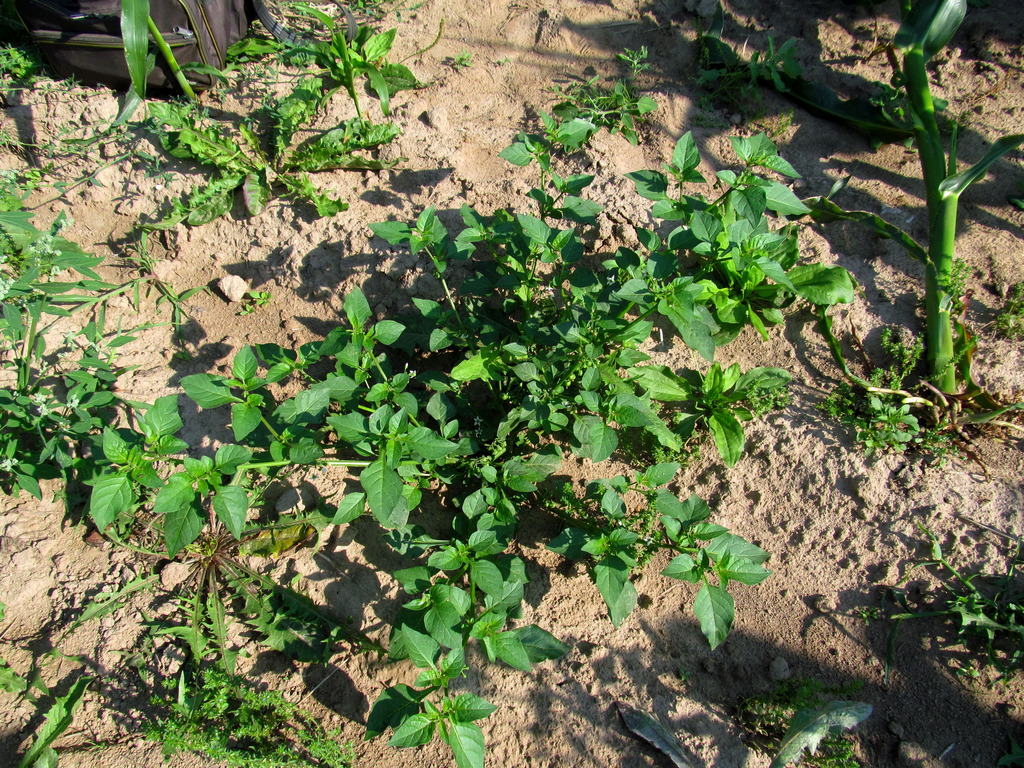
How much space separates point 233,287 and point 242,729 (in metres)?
2.07

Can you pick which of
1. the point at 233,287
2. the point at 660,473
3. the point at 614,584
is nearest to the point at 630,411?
the point at 660,473

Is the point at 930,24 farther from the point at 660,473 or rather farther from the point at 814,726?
the point at 814,726

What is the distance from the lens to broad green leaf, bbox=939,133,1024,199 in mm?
2852

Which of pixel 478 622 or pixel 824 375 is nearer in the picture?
pixel 478 622

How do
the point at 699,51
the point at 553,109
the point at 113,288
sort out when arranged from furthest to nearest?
the point at 699,51, the point at 553,109, the point at 113,288

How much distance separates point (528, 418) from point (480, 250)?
1107mm

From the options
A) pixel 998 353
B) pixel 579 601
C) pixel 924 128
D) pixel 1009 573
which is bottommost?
pixel 579 601

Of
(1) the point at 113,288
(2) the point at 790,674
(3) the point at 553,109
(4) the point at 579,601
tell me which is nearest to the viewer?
(2) the point at 790,674

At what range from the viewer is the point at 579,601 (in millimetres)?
2703

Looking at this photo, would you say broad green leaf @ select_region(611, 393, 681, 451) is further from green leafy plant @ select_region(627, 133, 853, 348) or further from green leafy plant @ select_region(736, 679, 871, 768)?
green leafy plant @ select_region(736, 679, 871, 768)

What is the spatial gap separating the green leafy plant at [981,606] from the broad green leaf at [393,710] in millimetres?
1864

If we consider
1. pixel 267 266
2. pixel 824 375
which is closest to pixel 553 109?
pixel 267 266

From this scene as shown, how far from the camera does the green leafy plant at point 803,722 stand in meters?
2.25

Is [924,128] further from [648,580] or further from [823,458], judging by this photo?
[648,580]
